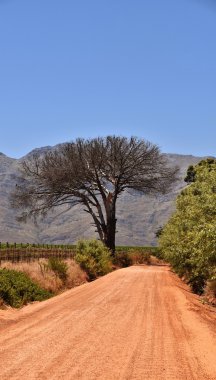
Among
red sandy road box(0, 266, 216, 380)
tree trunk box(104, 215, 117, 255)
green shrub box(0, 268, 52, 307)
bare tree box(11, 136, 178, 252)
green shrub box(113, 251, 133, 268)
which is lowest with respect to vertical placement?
red sandy road box(0, 266, 216, 380)

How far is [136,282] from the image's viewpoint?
27.5m

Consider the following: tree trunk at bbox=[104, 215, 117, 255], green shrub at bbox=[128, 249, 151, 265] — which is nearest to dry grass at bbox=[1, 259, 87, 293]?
tree trunk at bbox=[104, 215, 117, 255]

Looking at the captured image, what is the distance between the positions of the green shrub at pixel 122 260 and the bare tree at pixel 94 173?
125 cm

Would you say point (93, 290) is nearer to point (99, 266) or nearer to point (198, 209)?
point (198, 209)

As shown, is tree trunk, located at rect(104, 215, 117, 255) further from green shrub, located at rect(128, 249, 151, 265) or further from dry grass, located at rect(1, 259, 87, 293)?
dry grass, located at rect(1, 259, 87, 293)

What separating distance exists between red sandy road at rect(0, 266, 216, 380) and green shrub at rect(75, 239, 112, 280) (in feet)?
52.3

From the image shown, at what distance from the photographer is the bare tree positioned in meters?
51.5

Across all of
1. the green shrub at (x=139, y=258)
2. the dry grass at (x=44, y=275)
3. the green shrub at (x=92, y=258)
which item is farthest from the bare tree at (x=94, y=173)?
the dry grass at (x=44, y=275)

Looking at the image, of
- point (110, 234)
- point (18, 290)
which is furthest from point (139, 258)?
point (18, 290)

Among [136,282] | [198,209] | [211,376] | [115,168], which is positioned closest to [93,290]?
[136,282]

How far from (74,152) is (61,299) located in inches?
1321

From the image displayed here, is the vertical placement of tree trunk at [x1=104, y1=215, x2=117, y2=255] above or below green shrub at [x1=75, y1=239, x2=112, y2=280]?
above

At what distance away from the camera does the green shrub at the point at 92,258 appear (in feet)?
116

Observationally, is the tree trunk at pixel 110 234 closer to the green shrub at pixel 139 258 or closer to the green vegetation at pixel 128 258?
the green vegetation at pixel 128 258
